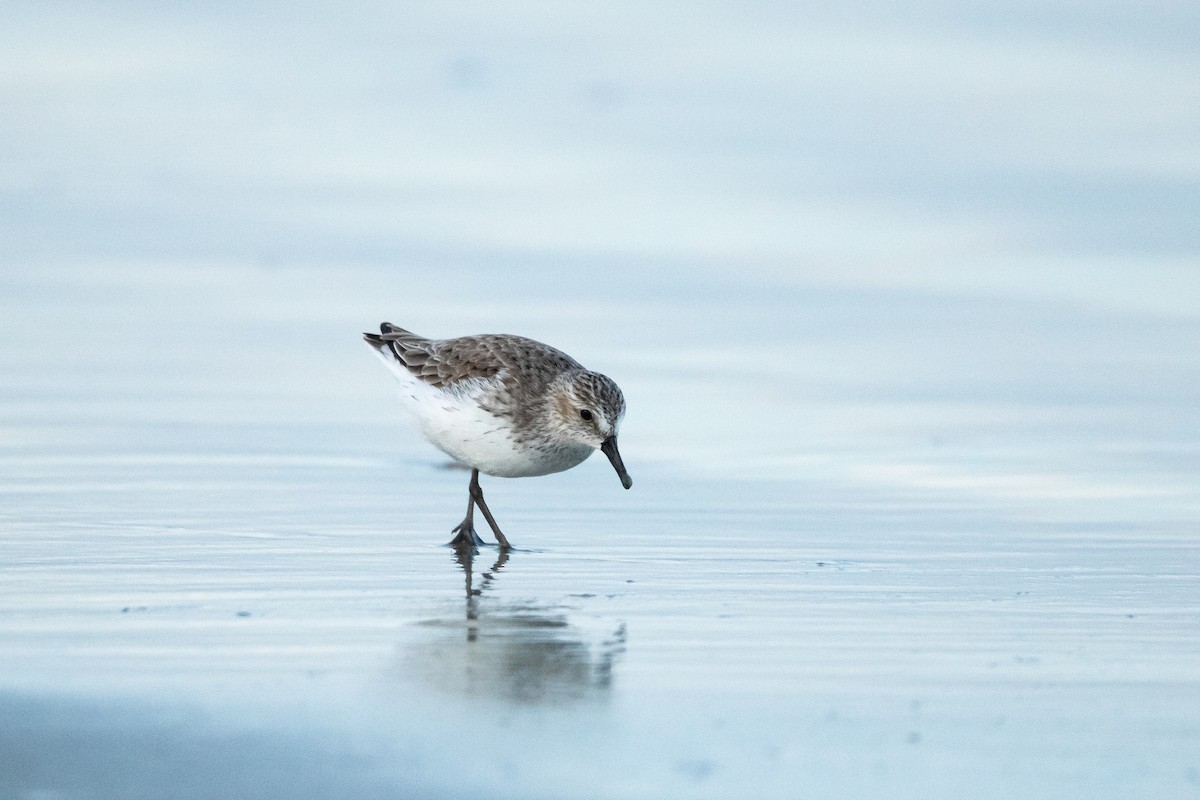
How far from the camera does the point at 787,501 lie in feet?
32.4

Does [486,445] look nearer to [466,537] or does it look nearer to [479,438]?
[479,438]

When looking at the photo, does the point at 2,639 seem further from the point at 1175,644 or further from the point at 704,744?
the point at 1175,644

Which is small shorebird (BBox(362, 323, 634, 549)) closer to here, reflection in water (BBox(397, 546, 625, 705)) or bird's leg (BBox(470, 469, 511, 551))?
bird's leg (BBox(470, 469, 511, 551))

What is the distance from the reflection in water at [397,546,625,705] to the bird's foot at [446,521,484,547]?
1.69 meters

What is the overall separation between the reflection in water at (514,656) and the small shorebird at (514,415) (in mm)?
2238

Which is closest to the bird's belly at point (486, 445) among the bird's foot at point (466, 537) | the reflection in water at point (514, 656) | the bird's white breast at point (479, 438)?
the bird's white breast at point (479, 438)

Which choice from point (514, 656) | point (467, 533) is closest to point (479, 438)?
point (467, 533)

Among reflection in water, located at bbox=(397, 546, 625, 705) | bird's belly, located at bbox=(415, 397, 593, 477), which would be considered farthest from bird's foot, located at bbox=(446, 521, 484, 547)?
reflection in water, located at bbox=(397, 546, 625, 705)

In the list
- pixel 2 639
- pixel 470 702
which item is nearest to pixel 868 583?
pixel 470 702

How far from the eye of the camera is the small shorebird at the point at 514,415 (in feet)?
29.9

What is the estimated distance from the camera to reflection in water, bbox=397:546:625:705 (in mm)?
5441

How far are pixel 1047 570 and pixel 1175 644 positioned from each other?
1.64 m

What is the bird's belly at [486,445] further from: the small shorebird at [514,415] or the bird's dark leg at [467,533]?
the bird's dark leg at [467,533]

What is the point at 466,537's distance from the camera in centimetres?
868
